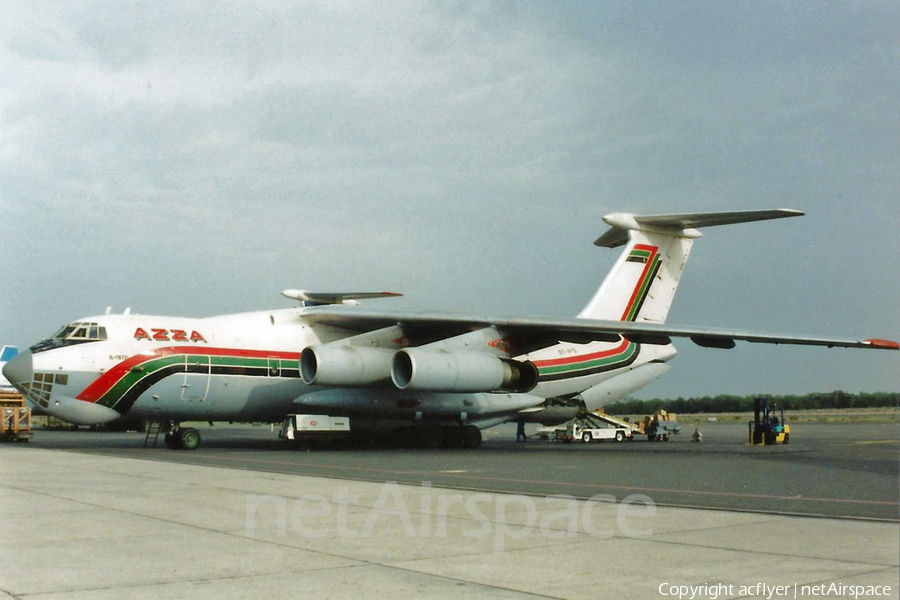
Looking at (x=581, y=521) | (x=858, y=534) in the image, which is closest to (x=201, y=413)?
(x=581, y=521)

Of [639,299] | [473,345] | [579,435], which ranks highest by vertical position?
[639,299]

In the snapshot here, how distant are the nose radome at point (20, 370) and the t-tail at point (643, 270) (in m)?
13.3

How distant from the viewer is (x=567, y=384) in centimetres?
2252

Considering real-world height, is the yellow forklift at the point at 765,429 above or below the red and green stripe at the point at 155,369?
below

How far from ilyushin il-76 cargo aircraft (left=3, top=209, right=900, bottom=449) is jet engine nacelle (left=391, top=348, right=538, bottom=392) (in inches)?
1.2

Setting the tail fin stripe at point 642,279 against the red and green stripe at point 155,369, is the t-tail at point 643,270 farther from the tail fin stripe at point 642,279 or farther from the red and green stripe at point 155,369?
the red and green stripe at point 155,369

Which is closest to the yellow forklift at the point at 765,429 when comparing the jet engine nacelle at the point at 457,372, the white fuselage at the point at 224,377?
the white fuselage at the point at 224,377

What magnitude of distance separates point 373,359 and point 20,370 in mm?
7153

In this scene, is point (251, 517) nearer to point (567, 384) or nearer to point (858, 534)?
point (858, 534)

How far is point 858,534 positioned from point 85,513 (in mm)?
6197

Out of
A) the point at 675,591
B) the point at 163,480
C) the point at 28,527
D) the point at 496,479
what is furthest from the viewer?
the point at 496,479

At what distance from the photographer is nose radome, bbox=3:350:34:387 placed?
17.4 meters
